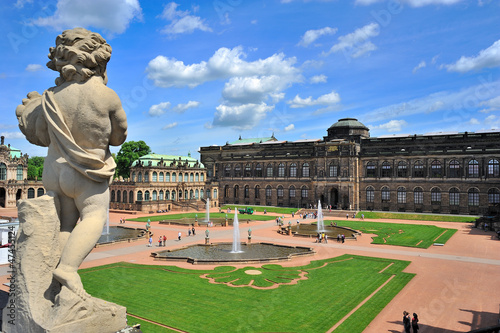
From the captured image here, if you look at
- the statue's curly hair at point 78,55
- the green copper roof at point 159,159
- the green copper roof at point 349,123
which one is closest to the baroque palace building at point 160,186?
the green copper roof at point 159,159

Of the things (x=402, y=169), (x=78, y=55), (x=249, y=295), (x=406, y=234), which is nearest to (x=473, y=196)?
(x=402, y=169)

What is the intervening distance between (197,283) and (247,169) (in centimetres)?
7458

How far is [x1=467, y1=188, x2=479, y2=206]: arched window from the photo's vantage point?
68.8m

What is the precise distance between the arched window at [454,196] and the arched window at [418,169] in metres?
5.99

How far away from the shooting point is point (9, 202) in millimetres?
73500

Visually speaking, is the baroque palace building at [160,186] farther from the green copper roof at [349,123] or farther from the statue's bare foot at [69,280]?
the statue's bare foot at [69,280]

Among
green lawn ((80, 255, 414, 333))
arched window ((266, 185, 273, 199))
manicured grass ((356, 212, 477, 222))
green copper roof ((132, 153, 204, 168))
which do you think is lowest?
green lawn ((80, 255, 414, 333))

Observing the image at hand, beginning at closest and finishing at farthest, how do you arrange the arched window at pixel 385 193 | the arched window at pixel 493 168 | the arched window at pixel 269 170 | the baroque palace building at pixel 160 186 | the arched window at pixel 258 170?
the arched window at pixel 493 168 → the baroque palace building at pixel 160 186 → the arched window at pixel 385 193 → the arched window at pixel 269 170 → the arched window at pixel 258 170

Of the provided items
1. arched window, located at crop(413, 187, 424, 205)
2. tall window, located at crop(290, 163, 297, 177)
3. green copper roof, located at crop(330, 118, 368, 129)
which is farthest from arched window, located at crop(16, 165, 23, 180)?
arched window, located at crop(413, 187, 424, 205)

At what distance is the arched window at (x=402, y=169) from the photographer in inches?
3002

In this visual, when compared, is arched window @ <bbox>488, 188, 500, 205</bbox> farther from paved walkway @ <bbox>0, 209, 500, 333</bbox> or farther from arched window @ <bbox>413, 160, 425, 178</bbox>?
paved walkway @ <bbox>0, 209, 500, 333</bbox>

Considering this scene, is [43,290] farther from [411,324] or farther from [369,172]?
[369,172]

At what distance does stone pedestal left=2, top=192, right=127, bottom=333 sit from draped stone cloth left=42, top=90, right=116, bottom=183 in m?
0.93

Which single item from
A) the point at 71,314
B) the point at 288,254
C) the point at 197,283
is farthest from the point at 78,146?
the point at 288,254
